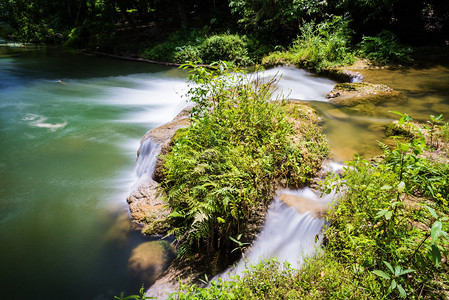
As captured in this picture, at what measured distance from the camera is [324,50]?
35.8ft

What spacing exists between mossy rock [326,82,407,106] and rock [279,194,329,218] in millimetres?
4268

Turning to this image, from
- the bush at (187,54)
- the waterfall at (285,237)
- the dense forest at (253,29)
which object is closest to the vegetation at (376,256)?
the waterfall at (285,237)

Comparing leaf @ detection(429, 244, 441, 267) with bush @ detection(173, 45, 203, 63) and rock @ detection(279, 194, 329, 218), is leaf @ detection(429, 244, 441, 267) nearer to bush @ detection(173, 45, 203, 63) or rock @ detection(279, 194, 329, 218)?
rock @ detection(279, 194, 329, 218)

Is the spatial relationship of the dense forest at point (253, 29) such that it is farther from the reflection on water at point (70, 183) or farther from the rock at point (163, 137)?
the rock at point (163, 137)

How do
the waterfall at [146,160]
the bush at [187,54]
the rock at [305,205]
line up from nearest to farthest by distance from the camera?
1. the rock at [305,205]
2. the waterfall at [146,160]
3. the bush at [187,54]

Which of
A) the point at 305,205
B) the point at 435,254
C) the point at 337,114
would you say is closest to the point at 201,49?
the point at 337,114

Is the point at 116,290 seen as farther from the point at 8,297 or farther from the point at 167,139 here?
the point at 167,139

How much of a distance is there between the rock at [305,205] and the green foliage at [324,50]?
8280 millimetres

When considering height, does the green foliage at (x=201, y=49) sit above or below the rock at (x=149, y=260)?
above

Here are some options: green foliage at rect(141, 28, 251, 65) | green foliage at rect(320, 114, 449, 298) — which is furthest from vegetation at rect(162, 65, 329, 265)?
green foliage at rect(141, 28, 251, 65)

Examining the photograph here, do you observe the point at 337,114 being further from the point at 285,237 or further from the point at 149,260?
the point at 149,260

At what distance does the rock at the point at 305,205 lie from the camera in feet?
12.1

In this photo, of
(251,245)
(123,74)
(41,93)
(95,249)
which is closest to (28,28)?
(123,74)

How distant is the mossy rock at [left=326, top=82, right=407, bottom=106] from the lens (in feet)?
23.1
